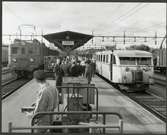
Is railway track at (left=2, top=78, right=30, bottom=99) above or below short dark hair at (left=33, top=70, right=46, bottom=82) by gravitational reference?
below

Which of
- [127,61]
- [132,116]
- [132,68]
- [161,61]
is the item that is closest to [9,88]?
[127,61]

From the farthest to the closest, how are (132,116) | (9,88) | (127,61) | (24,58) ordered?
(24,58) → (9,88) → (127,61) → (132,116)

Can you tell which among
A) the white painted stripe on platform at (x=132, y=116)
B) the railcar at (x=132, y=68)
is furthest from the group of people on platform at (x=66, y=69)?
the white painted stripe on platform at (x=132, y=116)

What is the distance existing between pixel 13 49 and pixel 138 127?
1738 cm

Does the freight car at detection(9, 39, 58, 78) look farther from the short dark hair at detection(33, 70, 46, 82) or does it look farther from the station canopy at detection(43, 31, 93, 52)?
the short dark hair at detection(33, 70, 46, 82)

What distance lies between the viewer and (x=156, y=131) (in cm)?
814

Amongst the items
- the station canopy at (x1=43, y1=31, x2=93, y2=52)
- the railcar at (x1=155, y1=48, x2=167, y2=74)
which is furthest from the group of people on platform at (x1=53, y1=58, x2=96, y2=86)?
the railcar at (x1=155, y1=48, x2=167, y2=74)

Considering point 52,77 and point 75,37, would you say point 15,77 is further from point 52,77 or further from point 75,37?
point 75,37

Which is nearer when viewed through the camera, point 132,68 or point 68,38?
point 68,38

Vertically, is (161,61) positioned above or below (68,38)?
below

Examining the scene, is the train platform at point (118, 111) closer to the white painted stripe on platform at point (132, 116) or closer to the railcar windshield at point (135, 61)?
the white painted stripe on platform at point (132, 116)

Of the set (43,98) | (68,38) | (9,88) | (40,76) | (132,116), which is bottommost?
(132,116)

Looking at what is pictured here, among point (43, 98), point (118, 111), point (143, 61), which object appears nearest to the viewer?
point (43, 98)

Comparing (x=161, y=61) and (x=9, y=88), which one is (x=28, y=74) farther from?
(x=161, y=61)
